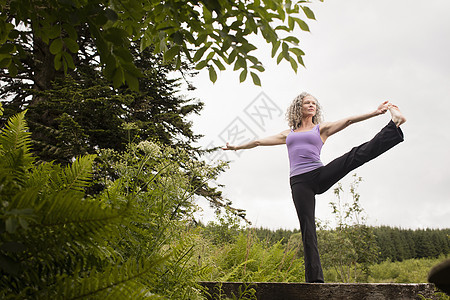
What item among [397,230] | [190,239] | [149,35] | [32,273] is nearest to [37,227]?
[32,273]

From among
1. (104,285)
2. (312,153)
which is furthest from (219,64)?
(312,153)

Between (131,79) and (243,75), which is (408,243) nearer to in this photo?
(243,75)

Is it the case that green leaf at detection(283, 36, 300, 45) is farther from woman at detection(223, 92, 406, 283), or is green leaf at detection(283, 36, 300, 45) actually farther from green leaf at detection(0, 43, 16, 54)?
woman at detection(223, 92, 406, 283)

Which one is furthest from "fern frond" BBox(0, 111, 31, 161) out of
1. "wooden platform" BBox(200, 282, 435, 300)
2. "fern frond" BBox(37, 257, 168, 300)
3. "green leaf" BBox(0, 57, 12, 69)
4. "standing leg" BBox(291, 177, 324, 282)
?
"standing leg" BBox(291, 177, 324, 282)

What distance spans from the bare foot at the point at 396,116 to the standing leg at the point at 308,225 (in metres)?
1.08

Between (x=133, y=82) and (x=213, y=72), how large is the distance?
0.69 meters

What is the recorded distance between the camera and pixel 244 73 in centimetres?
170

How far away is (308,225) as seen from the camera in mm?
3350

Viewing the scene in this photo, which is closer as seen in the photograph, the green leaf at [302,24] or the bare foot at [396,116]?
the green leaf at [302,24]

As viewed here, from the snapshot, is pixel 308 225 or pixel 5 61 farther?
pixel 308 225

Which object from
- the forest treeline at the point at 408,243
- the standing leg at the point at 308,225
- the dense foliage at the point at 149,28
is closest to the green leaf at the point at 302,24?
the dense foliage at the point at 149,28

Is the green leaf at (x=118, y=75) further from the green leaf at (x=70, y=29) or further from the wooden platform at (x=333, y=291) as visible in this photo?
the wooden platform at (x=333, y=291)

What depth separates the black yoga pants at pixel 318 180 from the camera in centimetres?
314

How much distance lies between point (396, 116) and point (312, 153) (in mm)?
954
